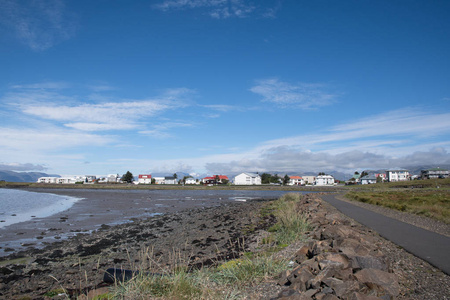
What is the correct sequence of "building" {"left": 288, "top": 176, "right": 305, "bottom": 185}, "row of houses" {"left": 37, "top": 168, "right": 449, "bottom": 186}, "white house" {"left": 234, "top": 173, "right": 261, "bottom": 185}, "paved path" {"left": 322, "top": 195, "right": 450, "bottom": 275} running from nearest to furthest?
"paved path" {"left": 322, "top": 195, "right": 450, "bottom": 275}
"row of houses" {"left": 37, "top": 168, "right": 449, "bottom": 186}
"white house" {"left": 234, "top": 173, "right": 261, "bottom": 185}
"building" {"left": 288, "top": 176, "right": 305, "bottom": 185}

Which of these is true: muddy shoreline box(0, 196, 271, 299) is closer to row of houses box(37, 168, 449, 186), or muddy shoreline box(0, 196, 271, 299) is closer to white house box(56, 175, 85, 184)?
row of houses box(37, 168, 449, 186)

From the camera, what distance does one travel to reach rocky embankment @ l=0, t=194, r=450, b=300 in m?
5.20

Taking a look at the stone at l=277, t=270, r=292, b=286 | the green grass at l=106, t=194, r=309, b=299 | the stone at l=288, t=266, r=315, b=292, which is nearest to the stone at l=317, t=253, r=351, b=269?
the stone at l=288, t=266, r=315, b=292

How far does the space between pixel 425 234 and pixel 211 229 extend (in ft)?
37.4

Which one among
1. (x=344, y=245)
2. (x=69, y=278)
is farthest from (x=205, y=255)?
(x=344, y=245)

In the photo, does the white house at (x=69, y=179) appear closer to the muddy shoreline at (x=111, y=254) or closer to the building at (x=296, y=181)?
the building at (x=296, y=181)

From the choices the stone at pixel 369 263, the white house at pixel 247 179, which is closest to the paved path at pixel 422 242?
the stone at pixel 369 263

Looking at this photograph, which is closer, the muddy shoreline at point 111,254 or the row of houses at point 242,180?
the muddy shoreline at point 111,254

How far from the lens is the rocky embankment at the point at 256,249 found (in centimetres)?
520

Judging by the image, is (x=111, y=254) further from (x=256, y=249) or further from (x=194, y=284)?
(x=194, y=284)

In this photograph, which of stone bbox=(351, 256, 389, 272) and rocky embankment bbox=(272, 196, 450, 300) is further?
stone bbox=(351, 256, 389, 272)

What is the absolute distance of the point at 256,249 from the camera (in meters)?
11.7

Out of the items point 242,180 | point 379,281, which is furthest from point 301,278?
point 242,180

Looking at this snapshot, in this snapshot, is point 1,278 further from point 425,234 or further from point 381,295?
point 425,234
